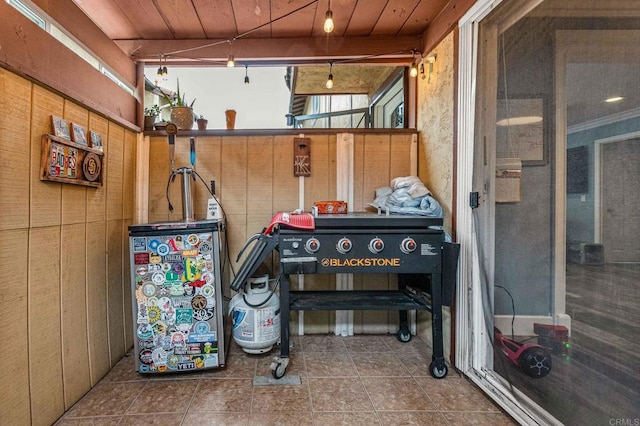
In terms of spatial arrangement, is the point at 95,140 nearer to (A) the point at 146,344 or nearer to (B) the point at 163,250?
(B) the point at 163,250

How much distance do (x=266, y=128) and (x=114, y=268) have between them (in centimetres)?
143

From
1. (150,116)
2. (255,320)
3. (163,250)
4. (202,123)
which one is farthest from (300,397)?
(150,116)

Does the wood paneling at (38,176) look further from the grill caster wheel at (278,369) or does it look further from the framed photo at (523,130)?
the framed photo at (523,130)

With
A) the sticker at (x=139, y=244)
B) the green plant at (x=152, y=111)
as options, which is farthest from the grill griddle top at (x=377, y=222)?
the green plant at (x=152, y=111)

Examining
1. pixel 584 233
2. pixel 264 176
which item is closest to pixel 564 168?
pixel 584 233

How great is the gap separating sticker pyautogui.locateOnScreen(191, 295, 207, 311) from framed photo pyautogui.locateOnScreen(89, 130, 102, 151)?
104 centimetres

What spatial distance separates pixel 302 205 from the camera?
2.33 metres

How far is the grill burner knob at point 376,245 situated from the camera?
→ 1635 millimetres

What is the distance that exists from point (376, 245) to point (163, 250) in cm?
124

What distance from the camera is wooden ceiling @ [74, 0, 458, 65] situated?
1874mm

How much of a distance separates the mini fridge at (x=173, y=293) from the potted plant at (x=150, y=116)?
1.00 metres

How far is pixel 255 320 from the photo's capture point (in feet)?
6.15

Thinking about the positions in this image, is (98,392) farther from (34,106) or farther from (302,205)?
(302,205)

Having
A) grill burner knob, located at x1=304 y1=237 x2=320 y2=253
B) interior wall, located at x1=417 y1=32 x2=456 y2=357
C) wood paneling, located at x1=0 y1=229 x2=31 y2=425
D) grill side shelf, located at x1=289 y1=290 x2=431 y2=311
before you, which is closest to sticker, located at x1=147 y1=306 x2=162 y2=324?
wood paneling, located at x1=0 y1=229 x2=31 y2=425
